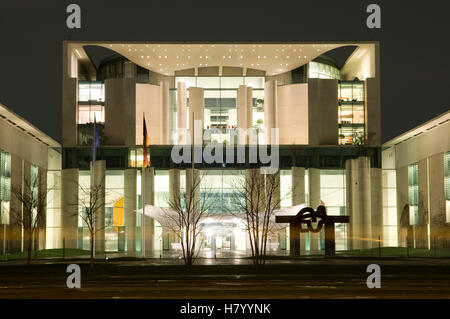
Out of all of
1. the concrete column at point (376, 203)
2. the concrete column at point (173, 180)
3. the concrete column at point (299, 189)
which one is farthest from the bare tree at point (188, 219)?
the concrete column at point (376, 203)

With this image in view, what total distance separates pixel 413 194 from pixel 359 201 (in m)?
5.97

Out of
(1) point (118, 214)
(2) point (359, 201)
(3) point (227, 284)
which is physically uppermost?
(2) point (359, 201)

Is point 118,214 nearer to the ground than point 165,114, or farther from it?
nearer to the ground

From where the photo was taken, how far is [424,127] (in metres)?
59.5

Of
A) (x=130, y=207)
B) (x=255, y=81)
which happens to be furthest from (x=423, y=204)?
(x=130, y=207)

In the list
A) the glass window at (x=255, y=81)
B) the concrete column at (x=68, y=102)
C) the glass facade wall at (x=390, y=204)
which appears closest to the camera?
the concrete column at (x=68, y=102)

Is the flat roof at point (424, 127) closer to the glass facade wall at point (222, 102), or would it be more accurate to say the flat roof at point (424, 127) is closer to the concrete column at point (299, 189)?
the concrete column at point (299, 189)

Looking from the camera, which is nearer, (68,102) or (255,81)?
(68,102)

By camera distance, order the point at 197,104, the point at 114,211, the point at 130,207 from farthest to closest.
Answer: the point at 197,104 < the point at 114,211 < the point at 130,207

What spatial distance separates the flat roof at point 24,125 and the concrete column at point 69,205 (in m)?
3.57

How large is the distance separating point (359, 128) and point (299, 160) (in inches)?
345

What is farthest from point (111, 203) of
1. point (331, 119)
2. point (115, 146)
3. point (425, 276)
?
point (425, 276)

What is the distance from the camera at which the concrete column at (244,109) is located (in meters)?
71.8

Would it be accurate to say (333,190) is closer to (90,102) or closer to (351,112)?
(351,112)
